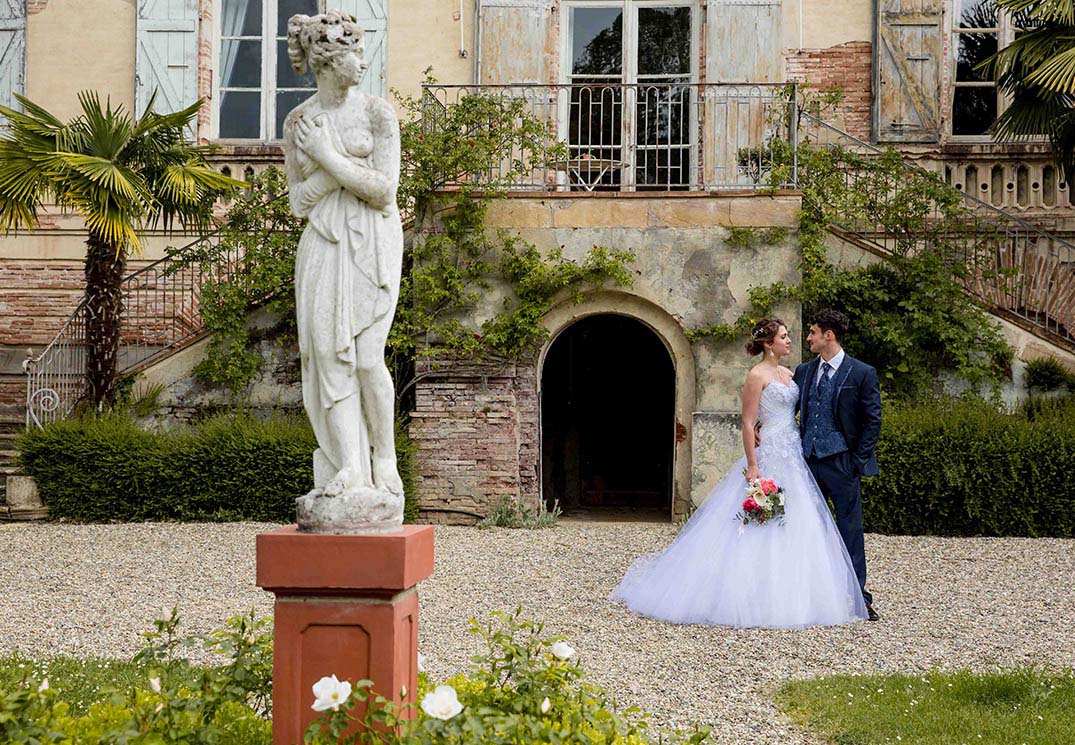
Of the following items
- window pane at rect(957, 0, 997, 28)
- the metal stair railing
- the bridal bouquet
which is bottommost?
the bridal bouquet

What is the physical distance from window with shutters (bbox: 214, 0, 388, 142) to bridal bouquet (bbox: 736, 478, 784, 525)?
9547mm

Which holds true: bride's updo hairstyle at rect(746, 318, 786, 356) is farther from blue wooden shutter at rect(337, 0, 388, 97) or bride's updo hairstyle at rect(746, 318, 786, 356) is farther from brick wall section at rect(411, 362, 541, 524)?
blue wooden shutter at rect(337, 0, 388, 97)

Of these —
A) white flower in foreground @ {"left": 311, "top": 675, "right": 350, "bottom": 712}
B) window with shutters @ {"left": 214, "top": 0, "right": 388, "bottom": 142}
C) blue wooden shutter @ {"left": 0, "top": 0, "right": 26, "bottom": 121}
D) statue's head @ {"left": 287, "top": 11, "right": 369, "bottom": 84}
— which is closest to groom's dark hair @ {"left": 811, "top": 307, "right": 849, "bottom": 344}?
statue's head @ {"left": 287, "top": 11, "right": 369, "bottom": 84}

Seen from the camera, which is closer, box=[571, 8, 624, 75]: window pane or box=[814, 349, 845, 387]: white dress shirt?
box=[814, 349, 845, 387]: white dress shirt

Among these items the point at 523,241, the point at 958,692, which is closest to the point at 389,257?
the point at 958,692

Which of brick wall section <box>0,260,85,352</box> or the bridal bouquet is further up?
brick wall section <box>0,260,85,352</box>

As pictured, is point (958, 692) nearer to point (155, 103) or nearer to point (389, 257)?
point (389, 257)

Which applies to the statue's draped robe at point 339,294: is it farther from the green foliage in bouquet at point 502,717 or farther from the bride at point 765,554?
the bride at point 765,554

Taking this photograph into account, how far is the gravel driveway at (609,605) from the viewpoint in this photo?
20.3 feet

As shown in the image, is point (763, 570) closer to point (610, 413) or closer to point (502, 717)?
point (502, 717)

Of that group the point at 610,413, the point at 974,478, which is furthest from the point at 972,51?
the point at 610,413

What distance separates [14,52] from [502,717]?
14134 millimetres

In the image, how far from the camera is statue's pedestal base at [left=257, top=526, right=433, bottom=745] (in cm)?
397

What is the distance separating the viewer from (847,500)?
24.5ft
